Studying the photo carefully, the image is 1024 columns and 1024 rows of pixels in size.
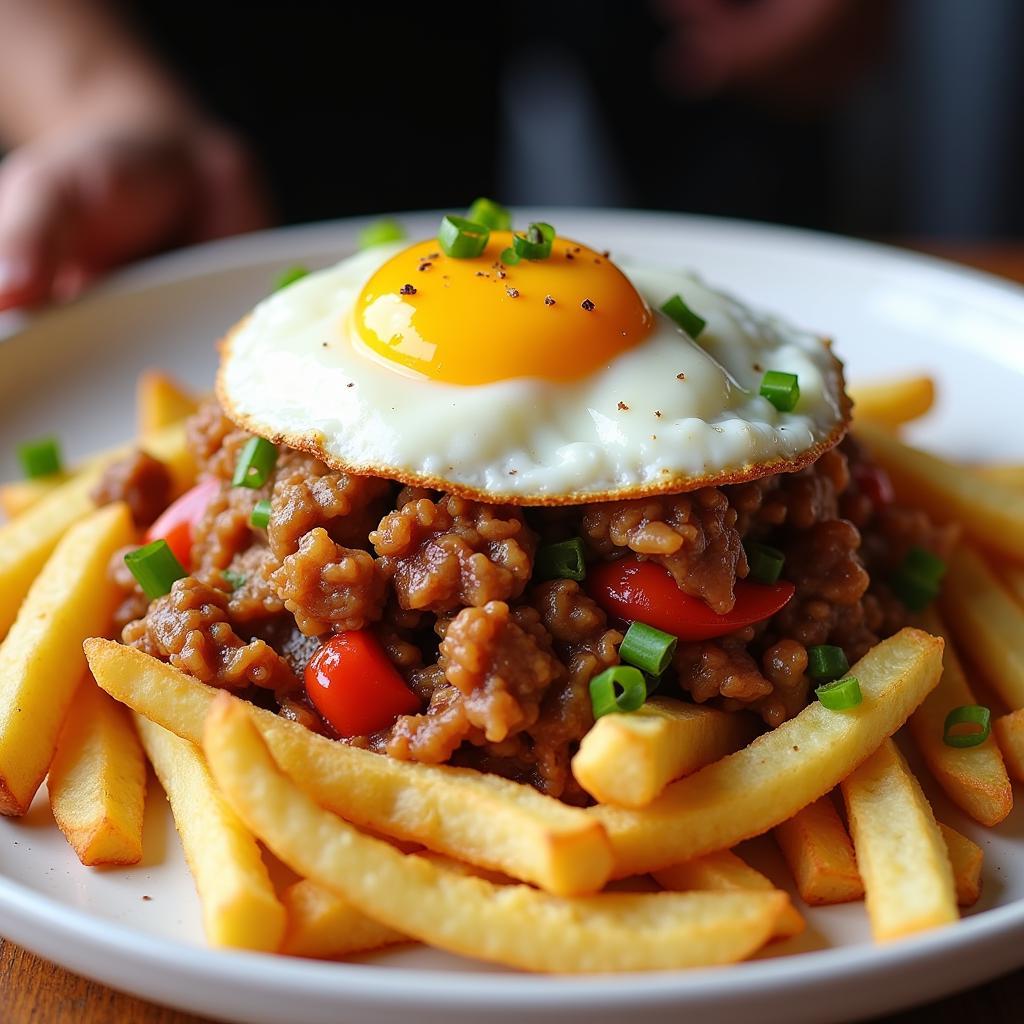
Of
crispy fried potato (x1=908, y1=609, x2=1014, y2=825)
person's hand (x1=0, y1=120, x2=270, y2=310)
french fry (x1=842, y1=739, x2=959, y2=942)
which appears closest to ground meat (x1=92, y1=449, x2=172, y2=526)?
person's hand (x1=0, y1=120, x2=270, y2=310)

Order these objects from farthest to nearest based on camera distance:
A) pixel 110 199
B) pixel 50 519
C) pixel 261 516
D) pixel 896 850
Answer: pixel 110 199, pixel 50 519, pixel 261 516, pixel 896 850

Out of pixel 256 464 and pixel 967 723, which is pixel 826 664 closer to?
pixel 967 723

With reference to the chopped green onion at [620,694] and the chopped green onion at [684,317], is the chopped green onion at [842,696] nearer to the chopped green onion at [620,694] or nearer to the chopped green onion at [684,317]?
the chopped green onion at [620,694]

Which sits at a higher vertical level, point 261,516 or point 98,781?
point 261,516

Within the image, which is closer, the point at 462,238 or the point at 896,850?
the point at 896,850

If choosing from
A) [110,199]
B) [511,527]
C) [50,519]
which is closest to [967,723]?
[511,527]

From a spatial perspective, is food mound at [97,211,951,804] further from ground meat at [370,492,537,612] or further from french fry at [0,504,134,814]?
french fry at [0,504,134,814]

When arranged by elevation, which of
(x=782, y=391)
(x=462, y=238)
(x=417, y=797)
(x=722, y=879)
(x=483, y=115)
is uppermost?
(x=462, y=238)
